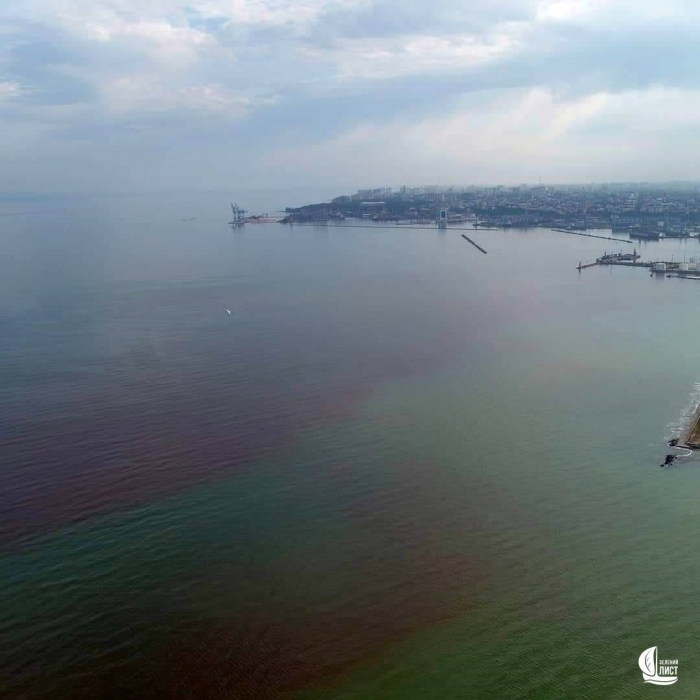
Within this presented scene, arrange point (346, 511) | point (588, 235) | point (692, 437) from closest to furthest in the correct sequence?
point (346, 511) → point (692, 437) → point (588, 235)

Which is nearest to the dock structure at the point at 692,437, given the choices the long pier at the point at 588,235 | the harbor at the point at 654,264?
the harbor at the point at 654,264

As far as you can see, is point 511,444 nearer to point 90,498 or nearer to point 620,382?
point 620,382

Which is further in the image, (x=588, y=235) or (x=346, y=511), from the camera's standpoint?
(x=588, y=235)

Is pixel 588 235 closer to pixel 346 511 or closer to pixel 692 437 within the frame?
pixel 692 437

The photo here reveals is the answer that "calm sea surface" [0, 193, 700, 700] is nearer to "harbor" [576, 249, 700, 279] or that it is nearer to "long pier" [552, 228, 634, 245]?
"harbor" [576, 249, 700, 279]

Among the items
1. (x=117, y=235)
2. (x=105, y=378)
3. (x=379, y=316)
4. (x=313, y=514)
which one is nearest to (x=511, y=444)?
(x=313, y=514)

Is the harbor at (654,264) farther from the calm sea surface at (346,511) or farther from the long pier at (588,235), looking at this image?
Result: the calm sea surface at (346,511)

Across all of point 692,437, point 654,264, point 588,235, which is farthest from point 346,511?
point 588,235

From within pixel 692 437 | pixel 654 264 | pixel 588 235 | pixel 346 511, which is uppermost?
pixel 588 235
